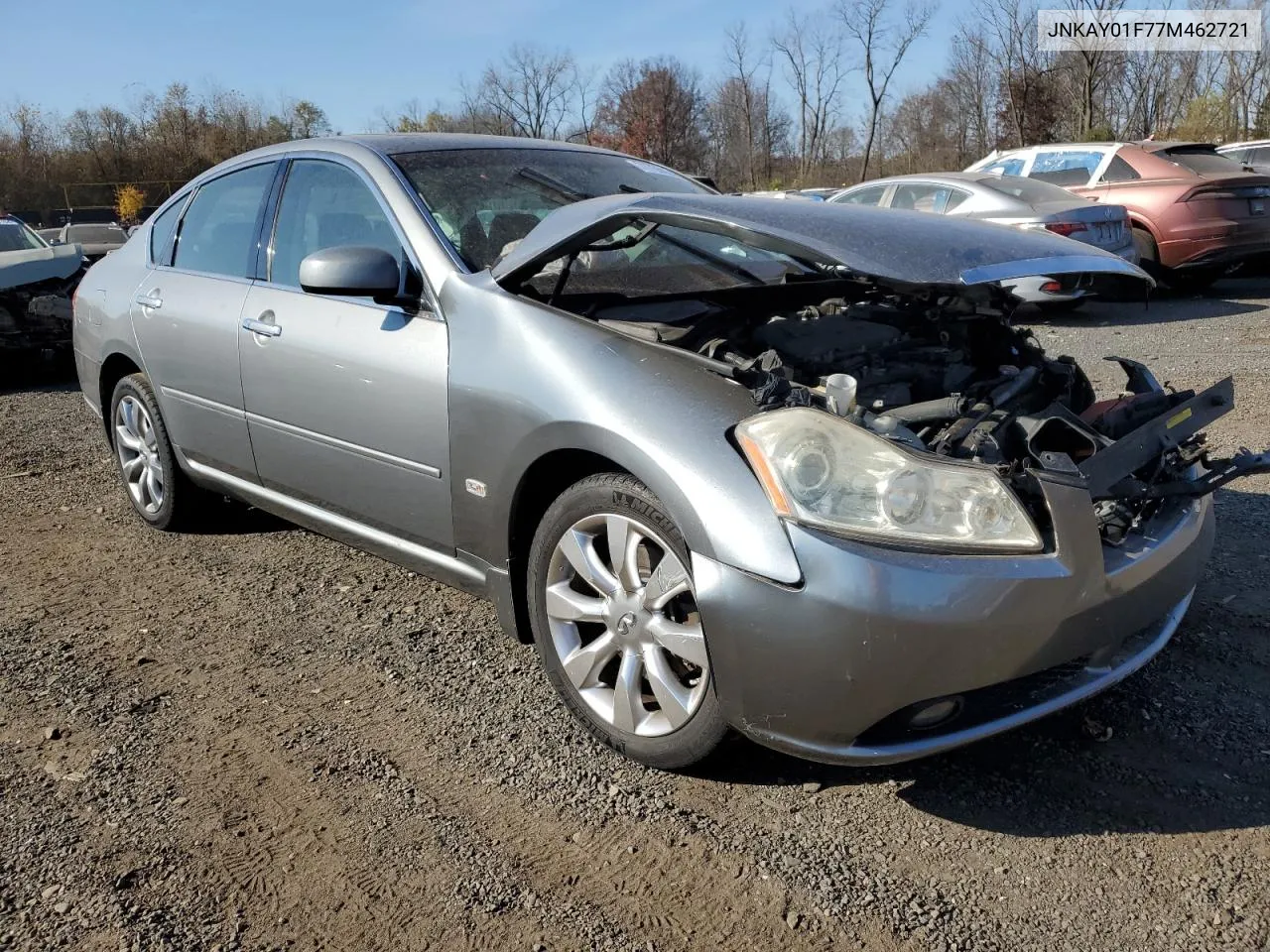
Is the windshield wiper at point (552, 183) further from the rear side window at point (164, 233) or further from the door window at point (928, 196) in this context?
the door window at point (928, 196)

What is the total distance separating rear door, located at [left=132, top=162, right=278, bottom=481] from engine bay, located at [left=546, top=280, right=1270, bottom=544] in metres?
1.55

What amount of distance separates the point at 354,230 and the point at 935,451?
2104 millimetres

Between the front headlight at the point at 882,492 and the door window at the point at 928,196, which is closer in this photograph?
the front headlight at the point at 882,492

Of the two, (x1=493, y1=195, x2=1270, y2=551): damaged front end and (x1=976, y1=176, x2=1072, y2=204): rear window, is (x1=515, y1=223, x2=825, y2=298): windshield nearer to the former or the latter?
(x1=493, y1=195, x2=1270, y2=551): damaged front end

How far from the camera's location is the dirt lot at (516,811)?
210 centimetres

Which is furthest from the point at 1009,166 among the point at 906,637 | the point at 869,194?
the point at 906,637

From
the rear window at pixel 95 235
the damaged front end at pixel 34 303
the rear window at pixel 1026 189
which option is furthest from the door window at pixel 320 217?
the rear window at pixel 95 235

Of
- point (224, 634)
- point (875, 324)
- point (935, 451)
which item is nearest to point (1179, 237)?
point (875, 324)

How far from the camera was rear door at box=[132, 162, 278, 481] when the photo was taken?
12.6 feet

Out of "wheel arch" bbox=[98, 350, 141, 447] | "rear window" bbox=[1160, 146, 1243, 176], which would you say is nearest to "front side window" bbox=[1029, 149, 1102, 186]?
"rear window" bbox=[1160, 146, 1243, 176]

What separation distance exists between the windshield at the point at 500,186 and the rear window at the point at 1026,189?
6.86 metres

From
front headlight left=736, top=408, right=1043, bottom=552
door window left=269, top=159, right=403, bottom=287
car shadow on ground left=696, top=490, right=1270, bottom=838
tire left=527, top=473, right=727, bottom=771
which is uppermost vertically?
door window left=269, top=159, right=403, bottom=287

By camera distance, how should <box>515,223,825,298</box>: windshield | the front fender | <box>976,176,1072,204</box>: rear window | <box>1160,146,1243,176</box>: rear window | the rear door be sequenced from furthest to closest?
<box>1160,146,1243,176</box>: rear window → <box>976,176,1072,204</box>: rear window → the rear door → <box>515,223,825,298</box>: windshield → the front fender

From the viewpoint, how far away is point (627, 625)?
8.41 ft
